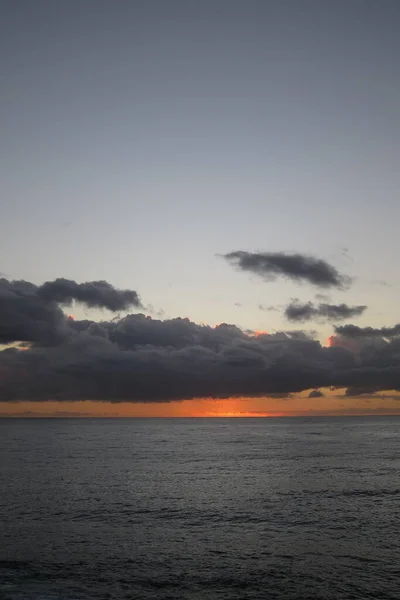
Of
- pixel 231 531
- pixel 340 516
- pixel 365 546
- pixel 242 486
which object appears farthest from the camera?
pixel 242 486

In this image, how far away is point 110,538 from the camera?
4166 cm

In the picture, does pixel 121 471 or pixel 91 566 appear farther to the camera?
pixel 121 471

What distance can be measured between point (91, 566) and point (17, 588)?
598 cm

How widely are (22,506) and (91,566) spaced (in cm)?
2392

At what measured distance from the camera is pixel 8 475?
263ft

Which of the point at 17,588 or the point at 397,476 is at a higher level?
the point at 17,588

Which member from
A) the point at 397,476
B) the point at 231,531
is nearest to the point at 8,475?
the point at 231,531

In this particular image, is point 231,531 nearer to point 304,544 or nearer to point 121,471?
point 304,544

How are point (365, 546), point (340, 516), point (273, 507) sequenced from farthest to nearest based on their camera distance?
point (273, 507)
point (340, 516)
point (365, 546)

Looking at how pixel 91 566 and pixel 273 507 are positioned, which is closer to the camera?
pixel 91 566

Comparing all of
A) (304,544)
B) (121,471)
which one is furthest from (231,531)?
(121,471)

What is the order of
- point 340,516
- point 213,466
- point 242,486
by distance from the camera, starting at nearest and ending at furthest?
point 340,516 → point 242,486 → point 213,466

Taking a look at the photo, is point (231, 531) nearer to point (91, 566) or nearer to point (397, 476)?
point (91, 566)

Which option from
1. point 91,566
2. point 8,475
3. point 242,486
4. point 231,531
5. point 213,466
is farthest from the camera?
point 213,466
